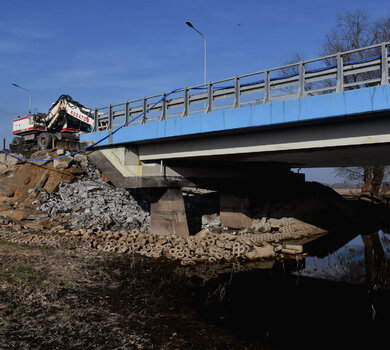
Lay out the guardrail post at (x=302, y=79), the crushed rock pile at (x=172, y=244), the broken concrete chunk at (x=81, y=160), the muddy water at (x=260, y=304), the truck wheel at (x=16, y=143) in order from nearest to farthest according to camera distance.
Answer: the muddy water at (x=260, y=304) < the guardrail post at (x=302, y=79) < the crushed rock pile at (x=172, y=244) < the broken concrete chunk at (x=81, y=160) < the truck wheel at (x=16, y=143)

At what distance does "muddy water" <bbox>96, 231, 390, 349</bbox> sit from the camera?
21.6ft

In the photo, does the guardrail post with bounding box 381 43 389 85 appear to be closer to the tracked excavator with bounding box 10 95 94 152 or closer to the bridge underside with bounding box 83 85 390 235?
the bridge underside with bounding box 83 85 390 235

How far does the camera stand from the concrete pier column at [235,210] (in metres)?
19.5

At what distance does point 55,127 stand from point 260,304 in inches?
825

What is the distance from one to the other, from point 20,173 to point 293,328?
17.6 metres

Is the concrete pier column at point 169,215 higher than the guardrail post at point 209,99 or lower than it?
lower

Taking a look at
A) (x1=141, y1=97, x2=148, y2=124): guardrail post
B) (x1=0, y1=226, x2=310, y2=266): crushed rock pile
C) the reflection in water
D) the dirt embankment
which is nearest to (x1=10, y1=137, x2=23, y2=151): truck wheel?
the dirt embankment

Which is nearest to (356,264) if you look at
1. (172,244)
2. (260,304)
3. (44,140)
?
(260,304)

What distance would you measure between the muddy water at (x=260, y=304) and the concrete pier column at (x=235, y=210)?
648cm

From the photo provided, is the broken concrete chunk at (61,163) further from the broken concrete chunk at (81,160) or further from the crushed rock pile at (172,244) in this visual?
the crushed rock pile at (172,244)

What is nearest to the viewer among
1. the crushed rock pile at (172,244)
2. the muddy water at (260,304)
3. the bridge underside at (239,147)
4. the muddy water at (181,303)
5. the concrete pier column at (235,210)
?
the muddy water at (181,303)

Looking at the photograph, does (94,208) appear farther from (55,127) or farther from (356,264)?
(356,264)

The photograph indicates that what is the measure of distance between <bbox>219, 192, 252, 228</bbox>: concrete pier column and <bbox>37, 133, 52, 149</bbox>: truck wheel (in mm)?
12383

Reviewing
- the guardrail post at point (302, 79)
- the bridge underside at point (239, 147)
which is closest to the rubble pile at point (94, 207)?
the bridge underside at point (239, 147)
